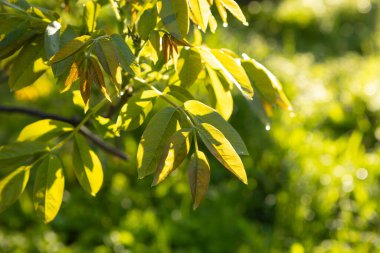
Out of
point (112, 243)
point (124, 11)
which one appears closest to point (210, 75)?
point (124, 11)

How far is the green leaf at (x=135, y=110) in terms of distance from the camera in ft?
3.42

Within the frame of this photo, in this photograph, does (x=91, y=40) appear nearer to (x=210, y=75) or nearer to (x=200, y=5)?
(x=200, y=5)

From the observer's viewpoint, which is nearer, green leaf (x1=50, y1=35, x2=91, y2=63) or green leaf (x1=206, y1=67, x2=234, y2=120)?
green leaf (x1=50, y1=35, x2=91, y2=63)

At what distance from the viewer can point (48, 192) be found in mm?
1111

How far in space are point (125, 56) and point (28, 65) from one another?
27cm

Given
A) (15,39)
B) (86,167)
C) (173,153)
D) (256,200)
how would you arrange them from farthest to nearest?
Result: 1. (256,200)
2. (86,167)
3. (15,39)
4. (173,153)

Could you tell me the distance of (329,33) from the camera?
27.0 ft

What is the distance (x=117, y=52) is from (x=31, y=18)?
237 mm

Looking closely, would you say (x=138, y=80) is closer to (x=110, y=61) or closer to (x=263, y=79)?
(x=110, y=61)

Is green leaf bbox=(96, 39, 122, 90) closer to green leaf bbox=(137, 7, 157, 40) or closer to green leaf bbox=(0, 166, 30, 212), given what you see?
green leaf bbox=(137, 7, 157, 40)

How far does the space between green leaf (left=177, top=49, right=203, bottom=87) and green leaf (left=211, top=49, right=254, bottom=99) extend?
1.6 inches

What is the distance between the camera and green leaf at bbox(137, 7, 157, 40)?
96cm

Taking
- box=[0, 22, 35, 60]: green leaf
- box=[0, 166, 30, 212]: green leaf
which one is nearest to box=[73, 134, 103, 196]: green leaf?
box=[0, 166, 30, 212]: green leaf

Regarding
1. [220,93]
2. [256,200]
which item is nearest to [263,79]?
[220,93]
